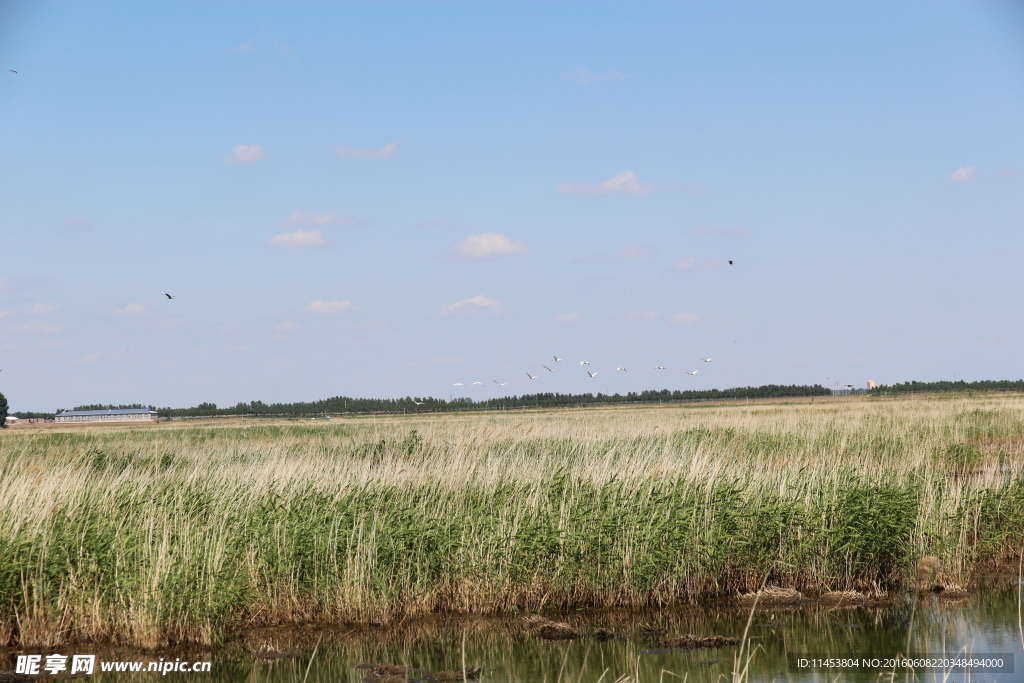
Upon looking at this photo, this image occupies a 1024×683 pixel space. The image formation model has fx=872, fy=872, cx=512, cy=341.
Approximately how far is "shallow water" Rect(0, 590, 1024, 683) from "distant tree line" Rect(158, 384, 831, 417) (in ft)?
378

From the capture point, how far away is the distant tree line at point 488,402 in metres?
136

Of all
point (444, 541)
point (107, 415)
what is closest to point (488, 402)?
point (107, 415)

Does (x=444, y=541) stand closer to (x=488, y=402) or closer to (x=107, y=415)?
(x=488, y=402)

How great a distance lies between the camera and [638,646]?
8.79 m

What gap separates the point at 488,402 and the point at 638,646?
404 feet

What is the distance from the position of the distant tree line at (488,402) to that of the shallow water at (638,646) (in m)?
115

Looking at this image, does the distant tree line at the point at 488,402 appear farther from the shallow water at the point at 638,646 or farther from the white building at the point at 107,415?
the shallow water at the point at 638,646

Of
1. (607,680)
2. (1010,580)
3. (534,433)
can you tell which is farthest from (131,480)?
(534,433)

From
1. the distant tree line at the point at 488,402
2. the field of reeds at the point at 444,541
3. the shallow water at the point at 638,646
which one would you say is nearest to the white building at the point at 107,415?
the distant tree line at the point at 488,402

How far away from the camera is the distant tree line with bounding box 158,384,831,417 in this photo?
446 feet

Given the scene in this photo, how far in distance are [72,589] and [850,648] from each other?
779cm

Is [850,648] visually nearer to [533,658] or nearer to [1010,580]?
[533,658]

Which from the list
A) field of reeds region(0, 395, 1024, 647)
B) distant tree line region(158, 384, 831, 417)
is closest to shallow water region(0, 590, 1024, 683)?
field of reeds region(0, 395, 1024, 647)

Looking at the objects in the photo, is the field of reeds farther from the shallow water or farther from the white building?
the white building
